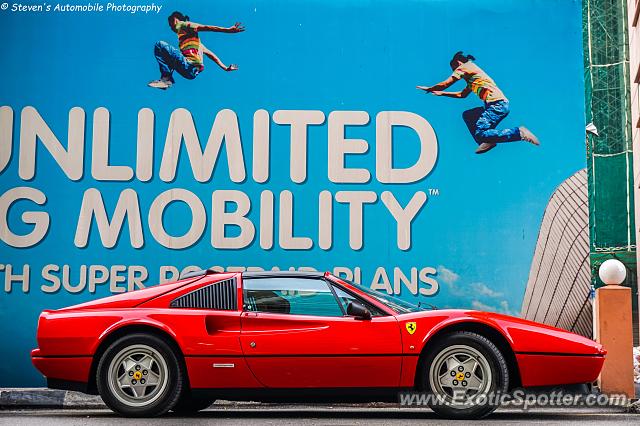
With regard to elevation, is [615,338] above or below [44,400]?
above

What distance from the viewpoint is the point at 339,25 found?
11.3 metres

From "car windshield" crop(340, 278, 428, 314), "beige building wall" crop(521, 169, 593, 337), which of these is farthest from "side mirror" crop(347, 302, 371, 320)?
"beige building wall" crop(521, 169, 593, 337)

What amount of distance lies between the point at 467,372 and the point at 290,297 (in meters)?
1.47

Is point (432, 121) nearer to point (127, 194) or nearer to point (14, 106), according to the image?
point (127, 194)

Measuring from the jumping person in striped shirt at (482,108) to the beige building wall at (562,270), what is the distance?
0.88 m

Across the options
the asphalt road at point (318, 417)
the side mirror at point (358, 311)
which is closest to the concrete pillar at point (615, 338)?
the asphalt road at point (318, 417)

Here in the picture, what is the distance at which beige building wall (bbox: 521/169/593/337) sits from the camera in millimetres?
10609

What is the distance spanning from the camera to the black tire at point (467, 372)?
6.72 m

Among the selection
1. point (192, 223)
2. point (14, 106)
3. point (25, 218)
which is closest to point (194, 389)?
point (192, 223)

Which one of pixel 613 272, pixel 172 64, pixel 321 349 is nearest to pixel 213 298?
pixel 321 349

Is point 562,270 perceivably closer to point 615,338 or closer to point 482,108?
point 615,338

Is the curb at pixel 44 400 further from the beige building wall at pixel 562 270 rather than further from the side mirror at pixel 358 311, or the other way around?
the beige building wall at pixel 562 270

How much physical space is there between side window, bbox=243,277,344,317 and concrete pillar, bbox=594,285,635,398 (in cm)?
319

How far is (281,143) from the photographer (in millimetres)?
11008
